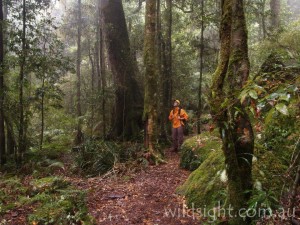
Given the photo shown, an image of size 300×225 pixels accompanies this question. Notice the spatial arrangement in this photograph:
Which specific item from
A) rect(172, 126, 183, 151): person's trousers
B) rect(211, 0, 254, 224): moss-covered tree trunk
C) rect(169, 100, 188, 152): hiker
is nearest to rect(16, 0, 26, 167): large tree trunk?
rect(169, 100, 188, 152): hiker

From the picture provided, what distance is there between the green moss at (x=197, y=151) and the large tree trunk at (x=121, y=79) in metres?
5.66

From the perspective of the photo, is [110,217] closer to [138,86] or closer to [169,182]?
[169,182]

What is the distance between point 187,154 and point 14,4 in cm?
772

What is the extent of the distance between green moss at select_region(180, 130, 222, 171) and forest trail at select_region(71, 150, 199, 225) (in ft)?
0.85

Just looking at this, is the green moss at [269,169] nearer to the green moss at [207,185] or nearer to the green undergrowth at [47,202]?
the green moss at [207,185]

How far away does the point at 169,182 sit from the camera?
6727mm

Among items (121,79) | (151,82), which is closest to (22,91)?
(151,82)

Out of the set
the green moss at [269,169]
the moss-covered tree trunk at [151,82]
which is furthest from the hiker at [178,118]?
the green moss at [269,169]

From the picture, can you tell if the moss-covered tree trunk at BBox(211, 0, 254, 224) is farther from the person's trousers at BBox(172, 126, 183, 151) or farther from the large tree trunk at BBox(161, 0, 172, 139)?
the large tree trunk at BBox(161, 0, 172, 139)

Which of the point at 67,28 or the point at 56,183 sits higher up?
the point at 67,28

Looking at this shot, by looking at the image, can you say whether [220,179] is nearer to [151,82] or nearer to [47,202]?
[47,202]

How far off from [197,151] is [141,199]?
2.18 metres

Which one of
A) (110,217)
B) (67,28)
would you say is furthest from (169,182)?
(67,28)

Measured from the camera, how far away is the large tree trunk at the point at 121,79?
13.4m
